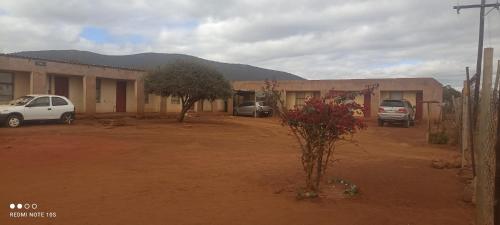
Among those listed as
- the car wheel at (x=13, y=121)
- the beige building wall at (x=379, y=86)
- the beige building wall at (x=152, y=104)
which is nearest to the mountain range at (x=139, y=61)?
the beige building wall at (x=379, y=86)

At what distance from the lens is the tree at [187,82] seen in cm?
2314

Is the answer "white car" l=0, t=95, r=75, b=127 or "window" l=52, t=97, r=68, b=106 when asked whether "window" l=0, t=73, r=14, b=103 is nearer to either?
"white car" l=0, t=95, r=75, b=127

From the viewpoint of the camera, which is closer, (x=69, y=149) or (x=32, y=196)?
(x=32, y=196)

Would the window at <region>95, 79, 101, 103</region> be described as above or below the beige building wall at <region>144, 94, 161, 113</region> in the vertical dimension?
above

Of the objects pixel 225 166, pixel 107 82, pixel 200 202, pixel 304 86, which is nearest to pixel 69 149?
pixel 225 166

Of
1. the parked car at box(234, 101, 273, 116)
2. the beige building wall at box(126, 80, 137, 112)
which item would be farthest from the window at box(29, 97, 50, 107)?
the parked car at box(234, 101, 273, 116)

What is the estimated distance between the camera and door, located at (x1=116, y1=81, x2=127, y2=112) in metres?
29.9

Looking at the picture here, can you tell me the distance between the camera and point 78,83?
88.4ft

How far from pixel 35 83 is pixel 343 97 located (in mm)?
20173

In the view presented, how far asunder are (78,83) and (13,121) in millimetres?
9303

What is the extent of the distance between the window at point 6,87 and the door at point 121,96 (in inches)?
294

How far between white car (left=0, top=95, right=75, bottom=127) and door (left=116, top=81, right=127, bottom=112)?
9514 mm

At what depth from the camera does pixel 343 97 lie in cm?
761

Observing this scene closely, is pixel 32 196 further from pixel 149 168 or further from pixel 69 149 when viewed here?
pixel 69 149
